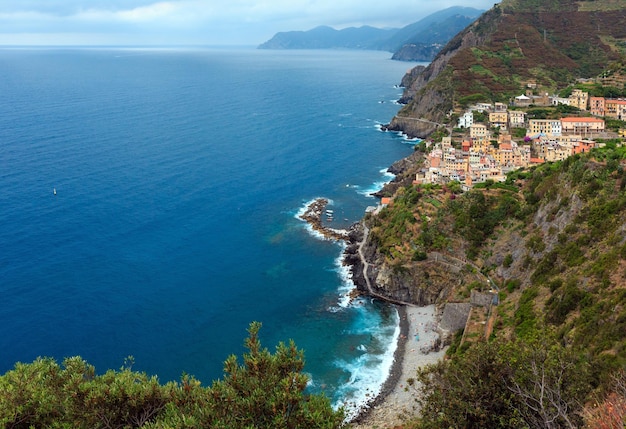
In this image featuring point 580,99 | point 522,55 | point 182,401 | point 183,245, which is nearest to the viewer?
point 182,401

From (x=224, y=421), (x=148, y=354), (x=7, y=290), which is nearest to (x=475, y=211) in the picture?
(x=148, y=354)

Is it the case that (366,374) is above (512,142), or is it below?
below

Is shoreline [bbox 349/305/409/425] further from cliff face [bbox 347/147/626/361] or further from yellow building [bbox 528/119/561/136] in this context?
yellow building [bbox 528/119/561/136]

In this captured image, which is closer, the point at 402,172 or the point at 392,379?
the point at 392,379

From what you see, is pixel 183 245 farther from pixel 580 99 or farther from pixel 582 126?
pixel 580 99

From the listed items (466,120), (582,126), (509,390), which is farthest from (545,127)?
(509,390)

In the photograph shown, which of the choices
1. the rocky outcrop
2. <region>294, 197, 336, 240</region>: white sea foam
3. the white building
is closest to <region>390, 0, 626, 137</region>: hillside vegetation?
the white building
